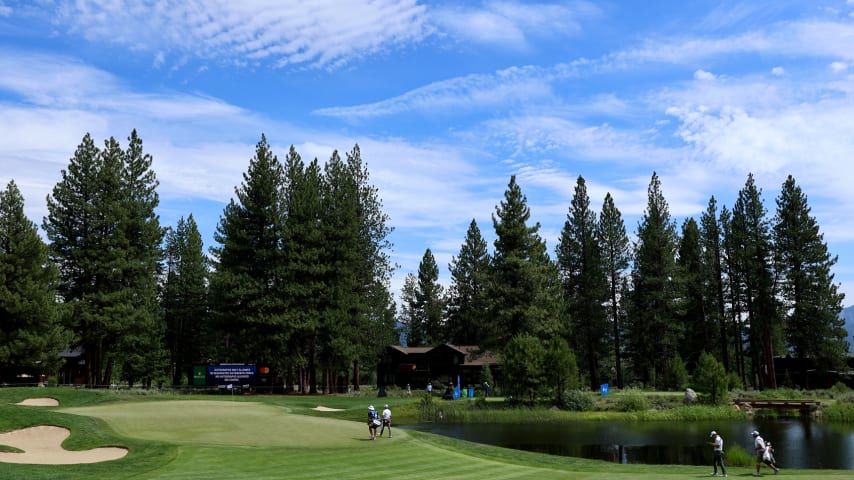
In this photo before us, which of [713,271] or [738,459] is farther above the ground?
[713,271]

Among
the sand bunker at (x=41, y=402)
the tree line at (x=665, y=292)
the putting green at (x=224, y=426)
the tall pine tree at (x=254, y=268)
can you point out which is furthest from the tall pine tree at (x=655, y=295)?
the sand bunker at (x=41, y=402)

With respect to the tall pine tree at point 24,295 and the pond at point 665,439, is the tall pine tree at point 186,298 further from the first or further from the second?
the pond at point 665,439

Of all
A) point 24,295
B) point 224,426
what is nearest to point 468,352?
point 24,295

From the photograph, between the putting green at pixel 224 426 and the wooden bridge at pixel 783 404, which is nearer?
the putting green at pixel 224 426

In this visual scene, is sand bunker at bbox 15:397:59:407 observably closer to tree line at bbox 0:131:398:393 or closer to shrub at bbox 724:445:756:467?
tree line at bbox 0:131:398:393

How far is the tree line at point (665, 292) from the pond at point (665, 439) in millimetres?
10900

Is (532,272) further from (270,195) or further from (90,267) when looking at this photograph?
Answer: (90,267)

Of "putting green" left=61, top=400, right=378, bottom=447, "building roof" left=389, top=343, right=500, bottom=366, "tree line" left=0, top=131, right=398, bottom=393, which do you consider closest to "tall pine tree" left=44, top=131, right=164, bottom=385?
"tree line" left=0, top=131, right=398, bottom=393

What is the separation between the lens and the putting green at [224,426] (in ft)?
97.8

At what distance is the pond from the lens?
33.0 metres

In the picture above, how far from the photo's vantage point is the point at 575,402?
56.2 meters

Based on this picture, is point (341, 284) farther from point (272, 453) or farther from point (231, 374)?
point (272, 453)

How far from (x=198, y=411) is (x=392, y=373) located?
2502 inches

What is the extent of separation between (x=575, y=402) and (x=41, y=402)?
40.9m
